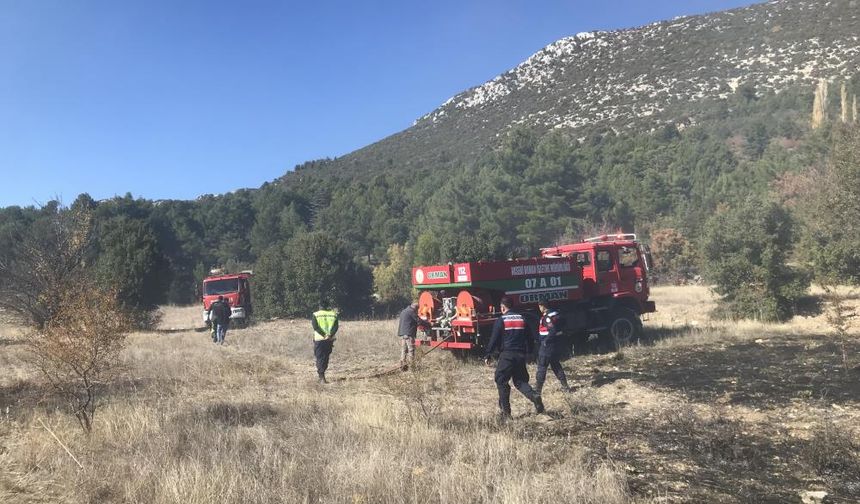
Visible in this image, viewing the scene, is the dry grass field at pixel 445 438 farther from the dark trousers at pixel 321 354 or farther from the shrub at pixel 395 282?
the shrub at pixel 395 282

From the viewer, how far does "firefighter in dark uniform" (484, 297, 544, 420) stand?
7.45 m

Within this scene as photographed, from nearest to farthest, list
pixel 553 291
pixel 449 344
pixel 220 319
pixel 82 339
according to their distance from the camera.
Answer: pixel 82 339 → pixel 449 344 → pixel 553 291 → pixel 220 319

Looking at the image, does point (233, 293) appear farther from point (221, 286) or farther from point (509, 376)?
point (509, 376)

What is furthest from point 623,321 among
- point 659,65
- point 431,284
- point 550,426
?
point 659,65

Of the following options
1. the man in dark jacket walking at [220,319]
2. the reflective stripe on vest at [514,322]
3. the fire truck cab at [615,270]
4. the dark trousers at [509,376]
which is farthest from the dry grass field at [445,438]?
the man in dark jacket walking at [220,319]

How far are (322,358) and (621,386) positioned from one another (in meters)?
5.43

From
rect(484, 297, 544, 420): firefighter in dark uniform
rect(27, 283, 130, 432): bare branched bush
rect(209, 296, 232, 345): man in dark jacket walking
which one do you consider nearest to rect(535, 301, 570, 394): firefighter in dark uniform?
rect(484, 297, 544, 420): firefighter in dark uniform

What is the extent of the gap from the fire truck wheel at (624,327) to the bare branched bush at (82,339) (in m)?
11.5

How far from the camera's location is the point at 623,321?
14.7m

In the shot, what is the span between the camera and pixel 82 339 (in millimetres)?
6289

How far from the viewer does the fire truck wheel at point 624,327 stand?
14617 millimetres

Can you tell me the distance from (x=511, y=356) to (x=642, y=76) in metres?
92.9

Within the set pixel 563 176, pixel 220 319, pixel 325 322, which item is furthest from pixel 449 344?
pixel 563 176

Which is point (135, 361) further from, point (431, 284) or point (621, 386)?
point (621, 386)
